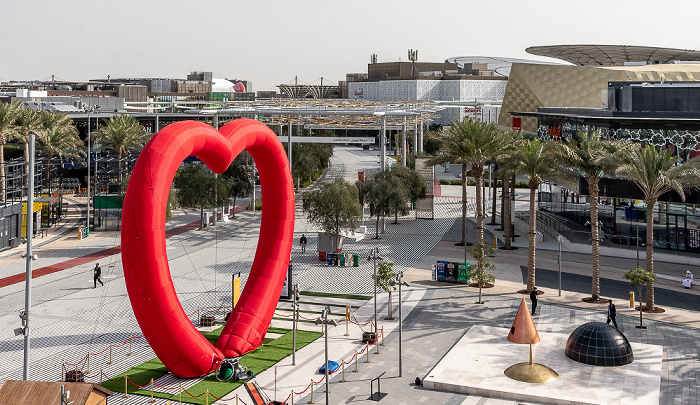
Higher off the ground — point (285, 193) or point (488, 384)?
point (285, 193)

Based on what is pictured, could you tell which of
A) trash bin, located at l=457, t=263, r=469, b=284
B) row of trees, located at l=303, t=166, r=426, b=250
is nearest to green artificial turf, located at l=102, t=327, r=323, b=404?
trash bin, located at l=457, t=263, r=469, b=284

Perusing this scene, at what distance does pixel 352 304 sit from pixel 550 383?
13.6 m

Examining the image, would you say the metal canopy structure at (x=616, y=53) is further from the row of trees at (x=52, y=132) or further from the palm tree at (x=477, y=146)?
the palm tree at (x=477, y=146)

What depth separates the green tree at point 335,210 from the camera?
5112 cm

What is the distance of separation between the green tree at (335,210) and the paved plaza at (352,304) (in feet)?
7.75

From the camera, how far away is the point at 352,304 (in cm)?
4016

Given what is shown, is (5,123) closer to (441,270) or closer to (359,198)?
(359,198)

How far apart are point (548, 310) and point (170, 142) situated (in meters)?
21.5

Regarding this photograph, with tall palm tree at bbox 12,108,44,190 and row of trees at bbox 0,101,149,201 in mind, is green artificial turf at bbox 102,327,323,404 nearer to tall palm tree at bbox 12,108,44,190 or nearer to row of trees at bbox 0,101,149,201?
row of trees at bbox 0,101,149,201

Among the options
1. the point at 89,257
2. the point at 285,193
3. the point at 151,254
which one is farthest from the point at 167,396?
the point at 89,257

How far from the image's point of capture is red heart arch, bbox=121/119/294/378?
2497cm

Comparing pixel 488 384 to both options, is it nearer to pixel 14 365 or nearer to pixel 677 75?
pixel 14 365

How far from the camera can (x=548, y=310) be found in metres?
39.4

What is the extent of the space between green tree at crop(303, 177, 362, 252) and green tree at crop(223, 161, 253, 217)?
1509 centimetres
